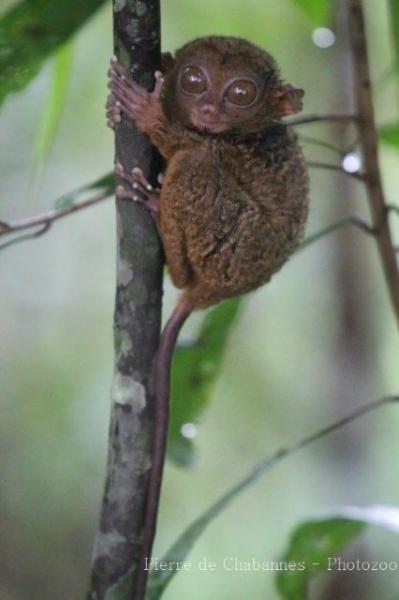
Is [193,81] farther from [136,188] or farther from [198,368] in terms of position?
[198,368]

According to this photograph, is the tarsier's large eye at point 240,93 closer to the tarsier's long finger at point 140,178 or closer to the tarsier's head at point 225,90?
the tarsier's head at point 225,90

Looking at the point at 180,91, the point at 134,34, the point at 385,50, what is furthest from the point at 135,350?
the point at 385,50

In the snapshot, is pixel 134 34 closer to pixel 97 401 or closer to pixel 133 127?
pixel 133 127

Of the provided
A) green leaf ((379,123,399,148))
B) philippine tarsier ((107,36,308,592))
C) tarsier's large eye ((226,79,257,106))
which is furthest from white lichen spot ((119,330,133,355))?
green leaf ((379,123,399,148))

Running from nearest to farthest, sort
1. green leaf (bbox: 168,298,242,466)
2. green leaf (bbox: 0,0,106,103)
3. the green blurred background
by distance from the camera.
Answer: green leaf (bbox: 0,0,106,103) → green leaf (bbox: 168,298,242,466) → the green blurred background

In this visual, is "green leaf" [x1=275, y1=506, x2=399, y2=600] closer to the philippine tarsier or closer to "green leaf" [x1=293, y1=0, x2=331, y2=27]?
the philippine tarsier

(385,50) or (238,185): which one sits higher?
(385,50)
